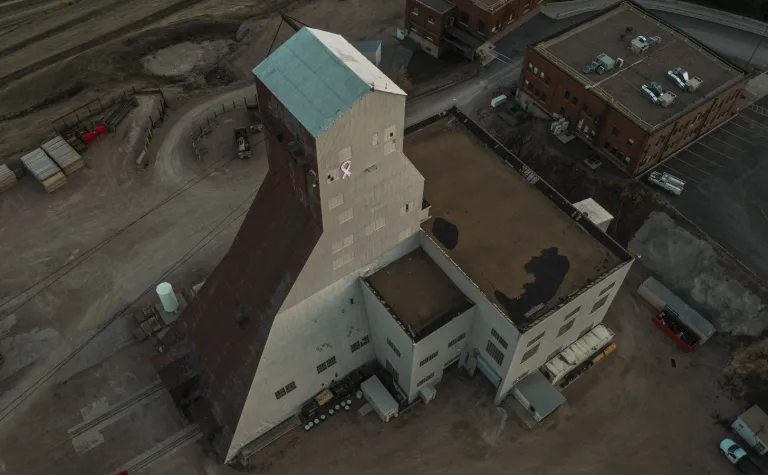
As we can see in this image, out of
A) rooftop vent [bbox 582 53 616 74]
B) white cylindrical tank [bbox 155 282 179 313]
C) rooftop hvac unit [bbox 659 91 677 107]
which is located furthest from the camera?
rooftop vent [bbox 582 53 616 74]

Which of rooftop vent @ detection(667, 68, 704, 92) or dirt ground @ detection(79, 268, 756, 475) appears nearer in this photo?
dirt ground @ detection(79, 268, 756, 475)

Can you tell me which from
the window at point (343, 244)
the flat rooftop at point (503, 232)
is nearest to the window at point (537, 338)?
the flat rooftop at point (503, 232)

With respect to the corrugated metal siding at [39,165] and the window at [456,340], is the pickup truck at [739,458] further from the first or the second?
the corrugated metal siding at [39,165]

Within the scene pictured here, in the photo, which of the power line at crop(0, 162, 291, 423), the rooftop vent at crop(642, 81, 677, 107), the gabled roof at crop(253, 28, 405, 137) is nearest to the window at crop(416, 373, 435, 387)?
the power line at crop(0, 162, 291, 423)

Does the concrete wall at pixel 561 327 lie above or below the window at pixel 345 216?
below

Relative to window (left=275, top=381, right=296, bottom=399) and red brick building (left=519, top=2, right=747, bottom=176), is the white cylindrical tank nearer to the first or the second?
window (left=275, top=381, right=296, bottom=399)

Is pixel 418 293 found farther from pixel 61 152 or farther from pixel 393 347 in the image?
pixel 61 152
